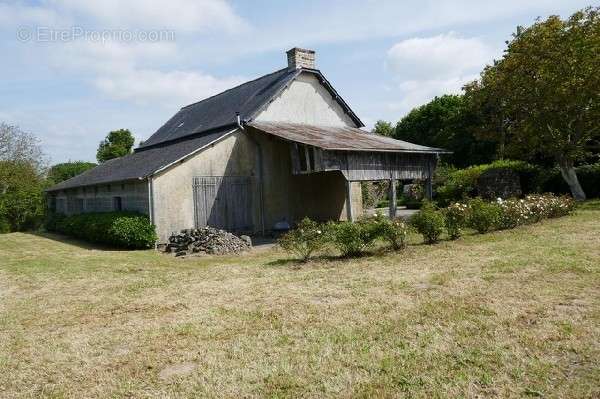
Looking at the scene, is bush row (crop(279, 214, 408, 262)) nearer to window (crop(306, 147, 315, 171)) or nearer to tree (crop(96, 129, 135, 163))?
window (crop(306, 147, 315, 171))

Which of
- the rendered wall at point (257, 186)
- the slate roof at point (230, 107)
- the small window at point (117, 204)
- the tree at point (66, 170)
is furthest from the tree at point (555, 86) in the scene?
the tree at point (66, 170)

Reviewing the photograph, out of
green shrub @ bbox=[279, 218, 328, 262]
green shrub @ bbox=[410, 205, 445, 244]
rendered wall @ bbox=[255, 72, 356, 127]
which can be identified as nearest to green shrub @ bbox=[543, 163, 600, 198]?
rendered wall @ bbox=[255, 72, 356, 127]

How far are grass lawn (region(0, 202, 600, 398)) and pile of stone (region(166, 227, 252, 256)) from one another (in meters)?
3.12

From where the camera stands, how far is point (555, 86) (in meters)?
19.1

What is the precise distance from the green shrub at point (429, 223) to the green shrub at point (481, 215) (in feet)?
4.29

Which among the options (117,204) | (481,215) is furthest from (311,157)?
(117,204)

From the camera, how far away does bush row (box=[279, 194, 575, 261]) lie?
34.5 feet

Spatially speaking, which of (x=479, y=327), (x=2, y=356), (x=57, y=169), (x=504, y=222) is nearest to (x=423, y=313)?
(x=479, y=327)

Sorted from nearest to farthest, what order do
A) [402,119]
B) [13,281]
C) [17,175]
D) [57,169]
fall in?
[13,281]
[17,175]
[57,169]
[402,119]

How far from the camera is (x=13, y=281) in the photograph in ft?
32.1

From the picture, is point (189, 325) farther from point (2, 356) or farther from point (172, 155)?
point (172, 155)

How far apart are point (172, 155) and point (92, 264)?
5.83 meters

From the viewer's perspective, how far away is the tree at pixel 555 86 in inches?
738

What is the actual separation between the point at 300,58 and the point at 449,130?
23226 mm
